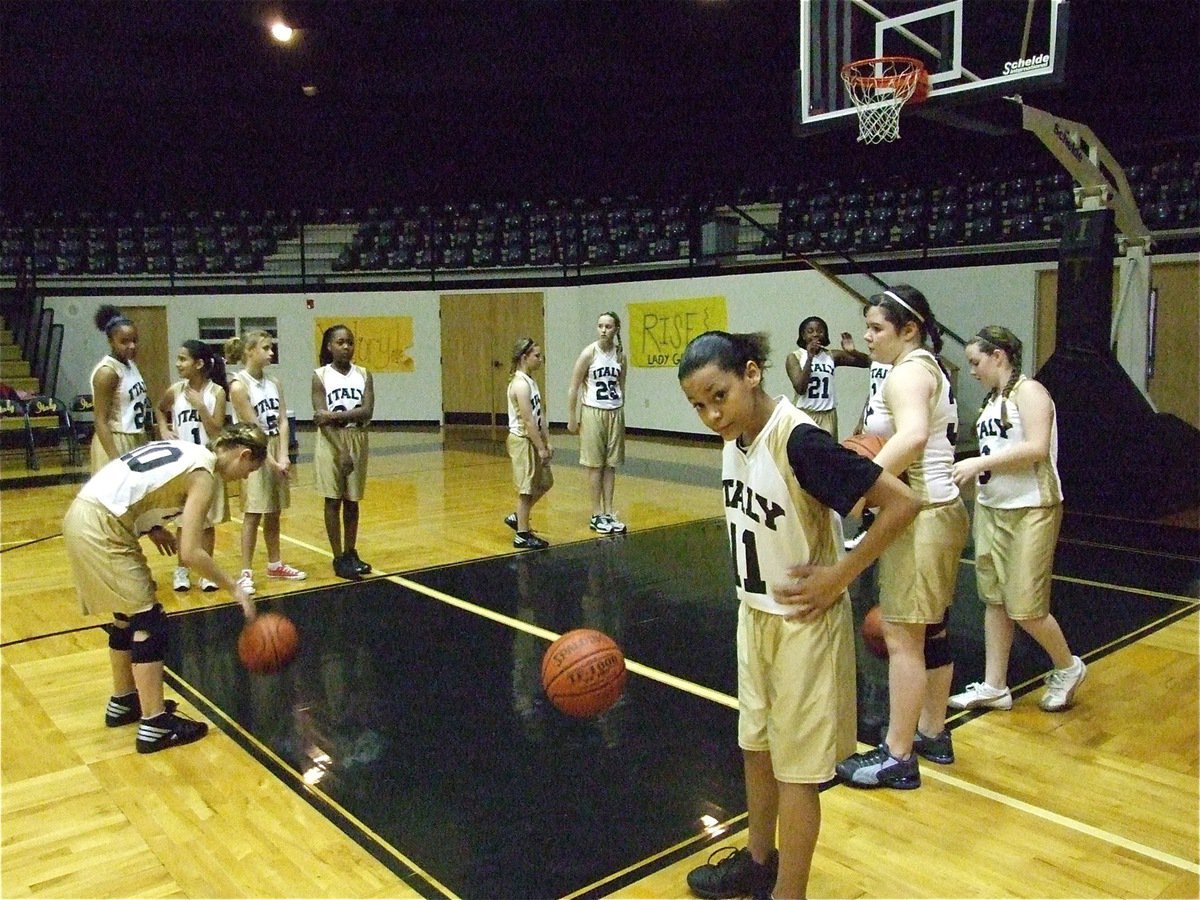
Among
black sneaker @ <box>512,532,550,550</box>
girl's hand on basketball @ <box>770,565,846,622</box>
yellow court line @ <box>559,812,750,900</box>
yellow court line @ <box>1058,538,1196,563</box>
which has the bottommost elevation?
yellow court line @ <box>559,812,750,900</box>

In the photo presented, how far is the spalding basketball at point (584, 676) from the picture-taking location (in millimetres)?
2895

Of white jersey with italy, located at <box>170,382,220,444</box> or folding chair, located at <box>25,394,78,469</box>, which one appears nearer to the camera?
white jersey with italy, located at <box>170,382,220,444</box>

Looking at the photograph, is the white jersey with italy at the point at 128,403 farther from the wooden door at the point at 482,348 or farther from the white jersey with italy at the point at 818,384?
the wooden door at the point at 482,348

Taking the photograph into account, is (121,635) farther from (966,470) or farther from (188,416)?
(966,470)

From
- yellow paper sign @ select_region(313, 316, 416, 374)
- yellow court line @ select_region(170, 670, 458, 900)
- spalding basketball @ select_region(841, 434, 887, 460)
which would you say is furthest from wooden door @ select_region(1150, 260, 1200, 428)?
yellow paper sign @ select_region(313, 316, 416, 374)

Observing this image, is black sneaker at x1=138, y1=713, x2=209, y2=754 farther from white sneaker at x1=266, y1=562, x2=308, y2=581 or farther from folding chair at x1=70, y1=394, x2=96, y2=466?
folding chair at x1=70, y1=394, x2=96, y2=466

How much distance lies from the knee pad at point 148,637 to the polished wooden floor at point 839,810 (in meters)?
0.37

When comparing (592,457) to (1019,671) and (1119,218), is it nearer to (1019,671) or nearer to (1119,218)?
(1019,671)

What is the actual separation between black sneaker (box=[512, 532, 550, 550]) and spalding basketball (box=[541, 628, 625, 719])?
390cm

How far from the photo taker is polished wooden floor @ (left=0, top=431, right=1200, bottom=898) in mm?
2643

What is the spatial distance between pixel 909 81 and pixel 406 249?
11.6m

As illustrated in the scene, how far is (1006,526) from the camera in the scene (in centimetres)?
372

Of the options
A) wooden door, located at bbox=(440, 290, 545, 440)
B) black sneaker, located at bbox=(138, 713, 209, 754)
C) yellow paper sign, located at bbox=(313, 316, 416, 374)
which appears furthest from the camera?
yellow paper sign, located at bbox=(313, 316, 416, 374)

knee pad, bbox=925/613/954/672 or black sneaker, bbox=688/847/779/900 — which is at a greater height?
knee pad, bbox=925/613/954/672
